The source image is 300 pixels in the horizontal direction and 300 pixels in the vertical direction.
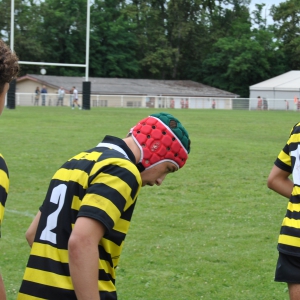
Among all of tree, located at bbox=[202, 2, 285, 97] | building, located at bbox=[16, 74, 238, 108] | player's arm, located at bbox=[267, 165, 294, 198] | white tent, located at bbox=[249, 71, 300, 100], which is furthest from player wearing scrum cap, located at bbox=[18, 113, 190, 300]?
tree, located at bbox=[202, 2, 285, 97]

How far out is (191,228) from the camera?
348 inches

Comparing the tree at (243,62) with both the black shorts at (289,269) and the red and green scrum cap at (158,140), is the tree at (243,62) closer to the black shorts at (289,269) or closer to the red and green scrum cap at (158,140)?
the black shorts at (289,269)

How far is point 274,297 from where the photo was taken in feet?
20.1

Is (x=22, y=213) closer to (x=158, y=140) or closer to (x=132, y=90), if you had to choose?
(x=158, y=140)

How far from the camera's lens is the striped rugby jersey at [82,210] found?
2715mm

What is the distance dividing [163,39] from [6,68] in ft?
259

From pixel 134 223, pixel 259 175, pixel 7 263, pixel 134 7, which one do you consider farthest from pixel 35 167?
pixel 134 7

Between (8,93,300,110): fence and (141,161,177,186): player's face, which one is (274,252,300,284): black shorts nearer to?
(141,161,177,186): player's face

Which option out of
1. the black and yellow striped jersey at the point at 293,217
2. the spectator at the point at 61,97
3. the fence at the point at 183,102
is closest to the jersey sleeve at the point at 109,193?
the black and yellow striped jersey at the point at 293,217

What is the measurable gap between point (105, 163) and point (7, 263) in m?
4.48

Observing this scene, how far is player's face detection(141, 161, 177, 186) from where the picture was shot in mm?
3039

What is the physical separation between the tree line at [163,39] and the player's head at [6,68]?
6566 centimetres

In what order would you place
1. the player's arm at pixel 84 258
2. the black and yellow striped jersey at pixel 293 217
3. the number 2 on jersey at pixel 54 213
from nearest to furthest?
the player's arm at pixel 84 258
the number 2 on jersey at pixel 54 213
the black and yellow striped jersey at pixel 293 217

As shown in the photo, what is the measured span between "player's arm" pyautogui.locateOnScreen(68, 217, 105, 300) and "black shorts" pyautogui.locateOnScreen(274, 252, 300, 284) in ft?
4.71
